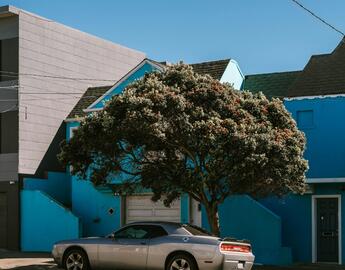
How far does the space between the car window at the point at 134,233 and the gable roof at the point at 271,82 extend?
32.9ft

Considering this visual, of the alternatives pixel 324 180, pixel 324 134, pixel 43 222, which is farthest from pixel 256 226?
pixel 43 222

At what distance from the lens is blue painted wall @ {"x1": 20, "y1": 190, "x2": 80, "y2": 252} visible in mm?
24031

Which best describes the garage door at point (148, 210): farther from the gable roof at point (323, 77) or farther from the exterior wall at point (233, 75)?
the gable roof at point (323, 77)

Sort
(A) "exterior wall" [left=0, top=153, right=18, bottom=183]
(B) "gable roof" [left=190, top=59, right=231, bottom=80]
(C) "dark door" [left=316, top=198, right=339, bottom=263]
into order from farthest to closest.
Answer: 1. (A) "exterior wall" [left=0, top=153, right=18, bottom=183]
2. (B) "gable roof" [left=190, top=59, right=231, bottom=80]
3. (C) "dark door" [left=316, top=198, right=339, bottom=263]

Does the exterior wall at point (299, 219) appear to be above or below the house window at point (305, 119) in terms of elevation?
below

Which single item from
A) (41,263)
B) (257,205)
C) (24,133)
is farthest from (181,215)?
(24,133)

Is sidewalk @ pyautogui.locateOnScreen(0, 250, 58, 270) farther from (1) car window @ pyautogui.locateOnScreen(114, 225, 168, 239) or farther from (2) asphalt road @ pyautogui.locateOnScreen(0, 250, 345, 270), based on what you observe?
(1) car window @ pyautogui.locateOnScreen(114, 225, 168, 239)

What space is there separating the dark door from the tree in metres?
3.52

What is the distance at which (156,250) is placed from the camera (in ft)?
49.3

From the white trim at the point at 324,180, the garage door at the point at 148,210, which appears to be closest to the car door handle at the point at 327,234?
the white trim at the point at 324,180

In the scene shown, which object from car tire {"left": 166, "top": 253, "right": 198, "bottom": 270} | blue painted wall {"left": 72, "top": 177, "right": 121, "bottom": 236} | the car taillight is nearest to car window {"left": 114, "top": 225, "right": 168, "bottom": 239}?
car tire {"left": 166, "top": 253, "right": 198, "bottom": 270}

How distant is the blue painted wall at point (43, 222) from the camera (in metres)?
24.0

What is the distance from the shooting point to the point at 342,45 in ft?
76.8

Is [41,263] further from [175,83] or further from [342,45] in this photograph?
[342,45]
